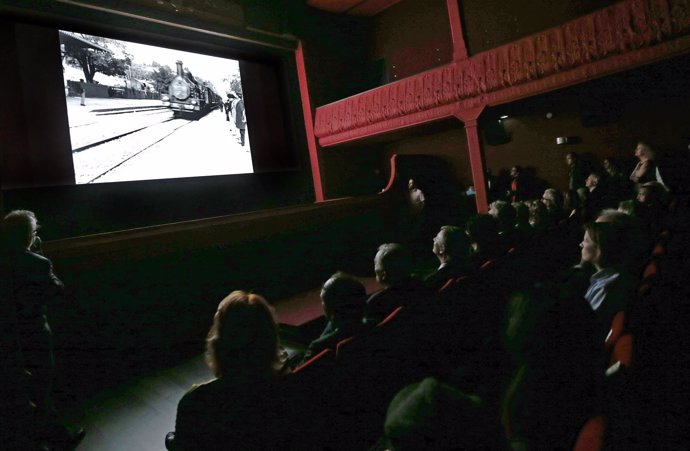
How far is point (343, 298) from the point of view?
1667 mm

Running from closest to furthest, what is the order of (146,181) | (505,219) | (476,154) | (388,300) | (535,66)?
1. (388,300)
2. (505,219)
3. (535,66)
4. (146,181)
5. (476,154)

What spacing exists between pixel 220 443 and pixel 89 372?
7.35 feet

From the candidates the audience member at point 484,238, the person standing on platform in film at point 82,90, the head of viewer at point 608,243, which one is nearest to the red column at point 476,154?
the audience member at point 484,238

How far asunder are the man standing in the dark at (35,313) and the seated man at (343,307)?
1.32 metres

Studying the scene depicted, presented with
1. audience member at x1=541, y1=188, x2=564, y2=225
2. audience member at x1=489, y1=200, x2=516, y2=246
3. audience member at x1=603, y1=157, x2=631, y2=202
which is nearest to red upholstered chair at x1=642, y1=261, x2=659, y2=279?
audience member at x1=489, y1=200, x2=516, y2=246

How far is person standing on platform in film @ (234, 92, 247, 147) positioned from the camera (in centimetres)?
649

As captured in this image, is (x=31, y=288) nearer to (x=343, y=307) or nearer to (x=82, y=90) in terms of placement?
(x=343, y=307)

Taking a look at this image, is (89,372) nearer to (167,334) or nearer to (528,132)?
(167,334)

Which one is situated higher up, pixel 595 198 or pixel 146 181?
pixel 146 181

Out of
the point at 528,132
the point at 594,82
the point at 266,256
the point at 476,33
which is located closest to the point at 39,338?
the point at 266,256

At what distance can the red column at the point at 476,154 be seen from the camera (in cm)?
564

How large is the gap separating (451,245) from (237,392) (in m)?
1.63

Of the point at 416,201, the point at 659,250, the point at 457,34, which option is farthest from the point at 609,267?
the point at 457,34

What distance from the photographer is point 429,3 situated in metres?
7.98
